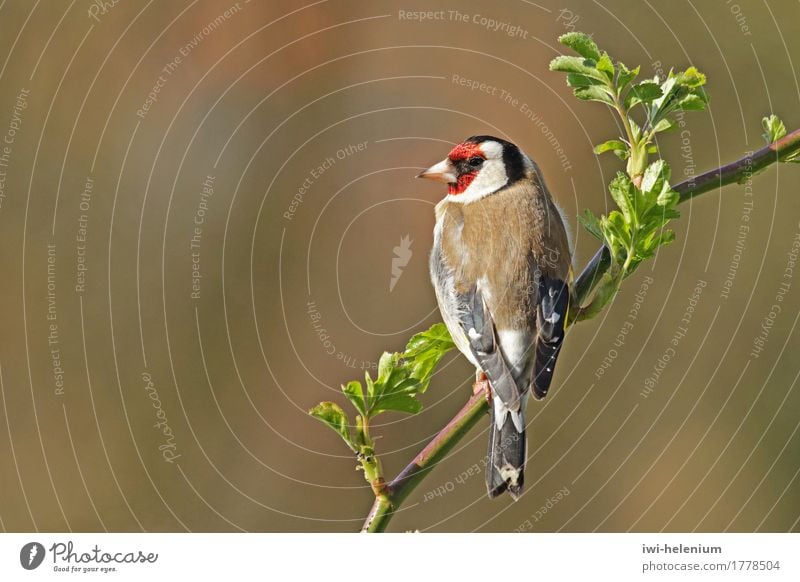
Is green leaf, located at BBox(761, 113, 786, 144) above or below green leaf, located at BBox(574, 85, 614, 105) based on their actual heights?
below

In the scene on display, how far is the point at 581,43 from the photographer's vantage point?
114 centimetres

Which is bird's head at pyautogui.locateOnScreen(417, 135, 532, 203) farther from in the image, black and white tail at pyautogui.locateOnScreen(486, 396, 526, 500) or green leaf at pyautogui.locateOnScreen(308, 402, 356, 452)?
green leaf at pyautogui.locateOnScreen(308, 402, 356, 452)

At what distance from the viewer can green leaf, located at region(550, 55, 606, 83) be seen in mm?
1153

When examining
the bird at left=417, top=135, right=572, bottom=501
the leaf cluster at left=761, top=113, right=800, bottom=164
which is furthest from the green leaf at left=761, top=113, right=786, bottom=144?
the bird at left=417, top=135, right=572, bottom=501

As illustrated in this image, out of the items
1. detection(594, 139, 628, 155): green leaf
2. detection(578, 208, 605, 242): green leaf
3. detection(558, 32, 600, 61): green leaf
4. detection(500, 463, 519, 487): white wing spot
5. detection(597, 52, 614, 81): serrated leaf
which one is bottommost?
detection(500, 463, 519, 487): white wing spot

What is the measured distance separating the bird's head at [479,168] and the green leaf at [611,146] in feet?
1.37

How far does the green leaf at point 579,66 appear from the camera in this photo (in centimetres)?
115

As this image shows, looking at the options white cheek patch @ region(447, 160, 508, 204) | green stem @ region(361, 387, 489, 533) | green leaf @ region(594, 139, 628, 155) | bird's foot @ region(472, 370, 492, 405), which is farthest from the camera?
white cheek patch @ region(447, 160, 508, 204)

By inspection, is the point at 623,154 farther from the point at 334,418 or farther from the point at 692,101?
the point at 334,418

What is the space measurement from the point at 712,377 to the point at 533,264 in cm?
95

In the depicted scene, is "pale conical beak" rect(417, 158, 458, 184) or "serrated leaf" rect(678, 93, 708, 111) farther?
"pale conical beak" rect(417, 158, 458, 184)

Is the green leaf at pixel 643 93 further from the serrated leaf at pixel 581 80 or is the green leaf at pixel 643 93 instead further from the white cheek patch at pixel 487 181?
the white cheek patch at pixel 487 181

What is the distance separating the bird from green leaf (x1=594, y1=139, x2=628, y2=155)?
0.87 ft

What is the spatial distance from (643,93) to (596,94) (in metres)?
0.07
